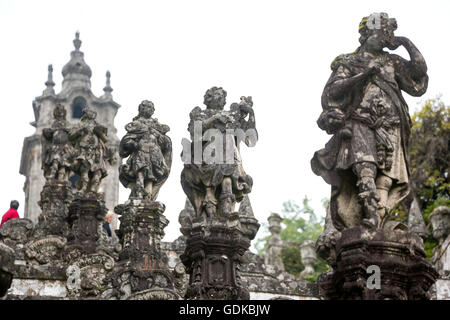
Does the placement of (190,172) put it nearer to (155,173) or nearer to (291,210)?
(155,173)

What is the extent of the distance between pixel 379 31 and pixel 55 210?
972 cm

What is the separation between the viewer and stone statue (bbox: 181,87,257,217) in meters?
15.5

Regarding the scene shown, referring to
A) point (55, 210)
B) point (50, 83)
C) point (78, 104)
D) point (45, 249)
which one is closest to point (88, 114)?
point (55, 210)

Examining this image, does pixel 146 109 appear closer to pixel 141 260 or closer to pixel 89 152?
pixel 141 260

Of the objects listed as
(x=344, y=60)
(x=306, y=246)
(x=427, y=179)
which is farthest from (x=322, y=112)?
(x=306, y=246)

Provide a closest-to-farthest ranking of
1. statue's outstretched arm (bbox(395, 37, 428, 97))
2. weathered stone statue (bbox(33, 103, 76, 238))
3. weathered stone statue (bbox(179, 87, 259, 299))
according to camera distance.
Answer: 1. statue's outstretched arm (bbox(395, 37, 428, 97))
2. weathered stone statue (bbox(179, 87, 259, 299))
3. weathered stone statue (bbox(33, 103, 76, 238))

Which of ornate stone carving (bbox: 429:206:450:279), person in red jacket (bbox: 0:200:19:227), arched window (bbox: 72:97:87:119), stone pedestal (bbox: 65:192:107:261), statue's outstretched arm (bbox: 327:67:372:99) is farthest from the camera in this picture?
arched window (bbox: 72:97:87:119)

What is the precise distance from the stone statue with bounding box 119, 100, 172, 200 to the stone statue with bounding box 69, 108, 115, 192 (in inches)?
112

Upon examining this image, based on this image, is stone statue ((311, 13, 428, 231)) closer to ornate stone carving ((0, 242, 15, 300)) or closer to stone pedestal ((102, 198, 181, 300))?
stone pedestal ((102, 198, 181, 300))

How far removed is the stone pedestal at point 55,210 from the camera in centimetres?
2067

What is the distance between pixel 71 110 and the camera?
6356 centimetres

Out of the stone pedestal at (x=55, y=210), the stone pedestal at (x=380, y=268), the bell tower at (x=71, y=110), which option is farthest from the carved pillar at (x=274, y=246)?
the stone pedestal at (x=380, y=268)

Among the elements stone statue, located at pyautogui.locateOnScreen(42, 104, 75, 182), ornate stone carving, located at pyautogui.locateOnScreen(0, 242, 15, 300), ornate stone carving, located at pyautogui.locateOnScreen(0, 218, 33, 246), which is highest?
stone statue, located at pyautogui.locateOnScreen(42, 104, 75, 182)

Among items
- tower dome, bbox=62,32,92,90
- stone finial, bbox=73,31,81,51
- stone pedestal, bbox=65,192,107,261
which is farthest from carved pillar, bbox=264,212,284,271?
Answer: stone finial, bbox=73,31,81,51
